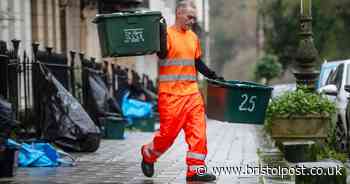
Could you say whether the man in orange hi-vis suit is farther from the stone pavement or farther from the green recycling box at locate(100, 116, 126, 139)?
the green recycling box at locate(100, 116, 126, 139)

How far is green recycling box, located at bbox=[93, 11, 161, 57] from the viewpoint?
904 cm

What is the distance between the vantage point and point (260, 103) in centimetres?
939

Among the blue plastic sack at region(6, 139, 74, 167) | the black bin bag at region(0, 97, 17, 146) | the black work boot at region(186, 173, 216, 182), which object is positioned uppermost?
the black bin bag at region(0, 97, 17, 146)

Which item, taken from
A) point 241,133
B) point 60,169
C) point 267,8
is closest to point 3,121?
point 60,169

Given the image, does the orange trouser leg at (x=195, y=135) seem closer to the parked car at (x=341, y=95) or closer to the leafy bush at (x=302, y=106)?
the leafy bush at (x=302, y=106)

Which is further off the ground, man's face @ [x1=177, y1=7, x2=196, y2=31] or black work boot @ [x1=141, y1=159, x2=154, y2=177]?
man's face @ [x1=177, y1=7, x2=196, y2=31]

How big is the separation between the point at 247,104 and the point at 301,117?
3.02m

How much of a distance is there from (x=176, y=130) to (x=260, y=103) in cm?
101

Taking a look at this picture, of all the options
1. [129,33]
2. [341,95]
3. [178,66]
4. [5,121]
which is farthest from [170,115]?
[341,95]

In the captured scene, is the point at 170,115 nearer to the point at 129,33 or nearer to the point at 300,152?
the point at 129,33

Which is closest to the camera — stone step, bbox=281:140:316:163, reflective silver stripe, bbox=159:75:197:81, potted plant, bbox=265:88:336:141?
reflective silver stripe, bbox=159:75:197:81

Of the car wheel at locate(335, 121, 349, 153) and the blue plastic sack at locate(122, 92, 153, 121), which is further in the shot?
the blue plastic sack at locate(122, 92, 153, 121)

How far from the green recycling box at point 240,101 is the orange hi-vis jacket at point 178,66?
12.3 inches

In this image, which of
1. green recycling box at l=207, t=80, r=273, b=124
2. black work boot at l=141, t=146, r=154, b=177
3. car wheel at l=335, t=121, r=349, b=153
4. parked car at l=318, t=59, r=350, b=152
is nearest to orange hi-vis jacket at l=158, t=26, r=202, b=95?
green recycling box at l=207, t=80, r=273, b=124
